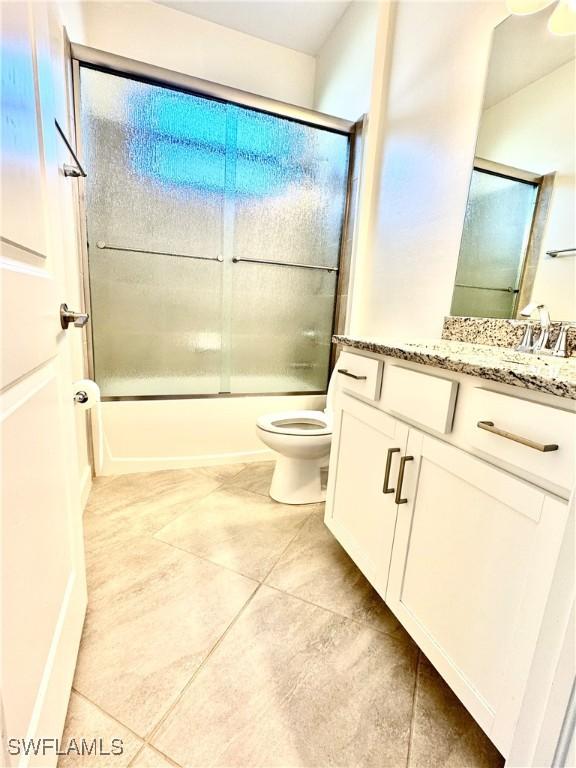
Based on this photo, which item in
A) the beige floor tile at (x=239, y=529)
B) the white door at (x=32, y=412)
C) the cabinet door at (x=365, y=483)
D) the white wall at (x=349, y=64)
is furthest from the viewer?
the white wall at (x=349, y=64)

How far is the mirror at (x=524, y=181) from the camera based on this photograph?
1.12 metres

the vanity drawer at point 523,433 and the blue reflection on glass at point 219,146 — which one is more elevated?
the blue reflection on glass at point 219,146

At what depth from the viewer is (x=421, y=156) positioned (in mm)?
1632

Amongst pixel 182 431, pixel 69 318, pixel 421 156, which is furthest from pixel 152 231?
pixel 421 156

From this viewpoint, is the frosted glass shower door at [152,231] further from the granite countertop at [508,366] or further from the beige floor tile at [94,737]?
the beige floor tile at [94,737]

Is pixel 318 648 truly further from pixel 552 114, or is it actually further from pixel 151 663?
pixel 552 114

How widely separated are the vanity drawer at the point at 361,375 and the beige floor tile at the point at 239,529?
2.45 feet

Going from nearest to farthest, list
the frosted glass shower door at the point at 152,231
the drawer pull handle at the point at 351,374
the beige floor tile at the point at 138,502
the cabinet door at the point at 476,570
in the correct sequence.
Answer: the cabinet door at the point at 476,570 < the drawer pull handle at the point at 351,374 < the beige floor tile at the point at 138,502 < the frosted glass shower door at the point at 152,231

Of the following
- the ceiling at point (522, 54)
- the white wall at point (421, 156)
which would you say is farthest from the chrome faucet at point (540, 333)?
the ceiling at point (522, 54)

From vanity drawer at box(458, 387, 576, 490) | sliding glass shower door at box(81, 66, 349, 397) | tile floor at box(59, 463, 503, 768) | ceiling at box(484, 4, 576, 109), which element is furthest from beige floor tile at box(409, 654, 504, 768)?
ceiling at box(484, 4, 576, 109)

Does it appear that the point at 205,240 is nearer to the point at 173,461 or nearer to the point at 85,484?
the point at 173,461

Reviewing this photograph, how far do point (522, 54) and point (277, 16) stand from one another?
1625 millimetres

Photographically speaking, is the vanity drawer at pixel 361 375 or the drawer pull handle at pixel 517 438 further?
the vanity drawer at pixel 361 375

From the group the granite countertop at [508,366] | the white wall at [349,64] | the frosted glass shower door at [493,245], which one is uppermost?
the white wall at [349,64]
